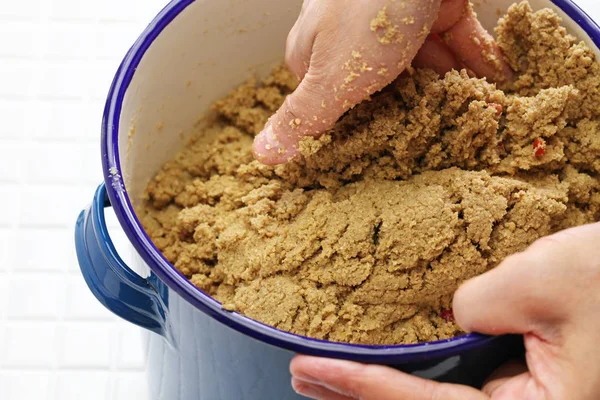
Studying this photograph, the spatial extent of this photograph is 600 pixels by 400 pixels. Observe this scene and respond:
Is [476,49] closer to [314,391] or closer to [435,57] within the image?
[435,57]

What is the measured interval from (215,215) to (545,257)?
1.38 ft

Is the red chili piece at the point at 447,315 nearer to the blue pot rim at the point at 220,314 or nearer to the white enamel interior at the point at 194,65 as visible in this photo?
the blue pot rim at the point at 220,314

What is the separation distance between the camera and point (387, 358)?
63 cm

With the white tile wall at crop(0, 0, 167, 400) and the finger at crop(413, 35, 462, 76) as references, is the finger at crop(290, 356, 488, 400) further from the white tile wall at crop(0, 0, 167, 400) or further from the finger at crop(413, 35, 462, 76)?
the white tile wall at crop(0, 0, 167, 400)

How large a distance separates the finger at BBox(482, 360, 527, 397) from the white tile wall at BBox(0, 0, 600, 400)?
620 mm

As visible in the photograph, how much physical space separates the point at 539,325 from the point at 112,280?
428 millimetres

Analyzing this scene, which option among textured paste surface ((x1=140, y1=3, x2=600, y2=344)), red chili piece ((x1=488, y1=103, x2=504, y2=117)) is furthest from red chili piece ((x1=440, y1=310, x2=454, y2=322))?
red chili piece ((x1=488, y1=103, x2=504, y2=117))

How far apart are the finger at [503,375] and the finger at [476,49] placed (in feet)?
1.24

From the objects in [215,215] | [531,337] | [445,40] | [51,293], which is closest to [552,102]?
[445,40]

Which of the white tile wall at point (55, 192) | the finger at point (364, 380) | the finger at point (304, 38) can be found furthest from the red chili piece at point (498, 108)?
the white tile wall at point (55, 192)

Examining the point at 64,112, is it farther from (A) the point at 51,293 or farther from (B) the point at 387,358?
(B) the point at 387,358

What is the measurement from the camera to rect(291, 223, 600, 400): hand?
0.62 meters

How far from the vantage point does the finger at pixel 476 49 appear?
2.92ft

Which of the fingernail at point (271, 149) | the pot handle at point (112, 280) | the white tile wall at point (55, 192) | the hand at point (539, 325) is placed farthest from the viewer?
the white tile wall at point (55, 192)
